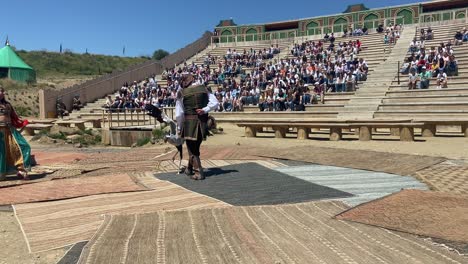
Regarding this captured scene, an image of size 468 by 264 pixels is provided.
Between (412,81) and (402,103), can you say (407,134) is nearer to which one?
(402,103)

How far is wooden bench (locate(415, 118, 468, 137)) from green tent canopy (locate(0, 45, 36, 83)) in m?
35.3

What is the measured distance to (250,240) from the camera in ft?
12.1

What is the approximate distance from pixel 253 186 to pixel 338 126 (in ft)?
24.8

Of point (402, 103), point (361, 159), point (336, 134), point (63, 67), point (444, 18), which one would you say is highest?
point (63, 67)

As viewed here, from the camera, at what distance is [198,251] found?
11.3ft

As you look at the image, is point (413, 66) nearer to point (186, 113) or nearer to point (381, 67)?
point (381, 67)

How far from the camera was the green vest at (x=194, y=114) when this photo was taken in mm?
6926

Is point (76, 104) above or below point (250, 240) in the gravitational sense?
above

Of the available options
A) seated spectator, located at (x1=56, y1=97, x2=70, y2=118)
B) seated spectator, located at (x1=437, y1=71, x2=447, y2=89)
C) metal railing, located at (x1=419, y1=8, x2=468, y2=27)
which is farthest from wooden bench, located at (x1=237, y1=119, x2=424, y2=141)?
metal railing, located at (x1=419, y1=8, x2=468, y2=27)

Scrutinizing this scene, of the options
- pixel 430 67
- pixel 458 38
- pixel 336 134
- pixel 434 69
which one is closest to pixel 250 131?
pixel 336 134

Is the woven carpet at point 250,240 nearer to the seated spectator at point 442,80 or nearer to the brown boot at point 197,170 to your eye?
the brown boot at point 197,170

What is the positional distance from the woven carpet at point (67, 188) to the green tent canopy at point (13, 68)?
36.0 metres

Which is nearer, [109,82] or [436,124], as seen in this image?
[436,124]

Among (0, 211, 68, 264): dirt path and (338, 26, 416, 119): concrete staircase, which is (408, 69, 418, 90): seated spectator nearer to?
(338, 26, 416, 119): concrete staircase
